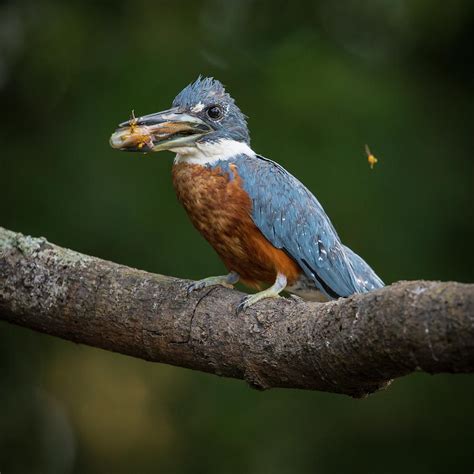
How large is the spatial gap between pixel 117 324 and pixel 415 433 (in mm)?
2524

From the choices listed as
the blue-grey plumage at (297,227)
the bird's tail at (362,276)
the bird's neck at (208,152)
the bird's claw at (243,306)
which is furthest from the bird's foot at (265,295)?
the bird's neck at (208,152)

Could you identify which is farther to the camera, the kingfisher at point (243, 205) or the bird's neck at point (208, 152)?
the bird's neck at point (208, 152)

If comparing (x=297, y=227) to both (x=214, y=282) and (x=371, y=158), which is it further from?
(x=371, y=158)

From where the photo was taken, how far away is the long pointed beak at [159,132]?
429 cm

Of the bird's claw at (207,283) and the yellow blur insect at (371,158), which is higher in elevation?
the yellow blur insect at (371,158)

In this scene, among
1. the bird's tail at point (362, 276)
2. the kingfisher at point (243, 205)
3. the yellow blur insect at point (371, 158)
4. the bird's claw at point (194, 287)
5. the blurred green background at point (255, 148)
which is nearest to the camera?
the bird's claw at point (194, 287)

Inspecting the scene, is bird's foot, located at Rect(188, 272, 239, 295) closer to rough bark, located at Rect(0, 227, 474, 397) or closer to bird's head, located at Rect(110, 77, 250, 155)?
rough bark, located at Rect(0, 227, 474, 397)

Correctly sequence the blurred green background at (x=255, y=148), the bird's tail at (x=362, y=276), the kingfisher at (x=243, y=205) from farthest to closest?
the blurred green background at (x=255, y=148) → the bird's tail at (x=362, y=276) → the kingfisher at (x=243, y=205)

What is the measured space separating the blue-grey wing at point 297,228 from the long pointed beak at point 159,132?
28cm

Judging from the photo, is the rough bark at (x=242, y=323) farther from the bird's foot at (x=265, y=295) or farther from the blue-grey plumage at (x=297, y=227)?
the blue-grey plumage at (x=297, y=227)

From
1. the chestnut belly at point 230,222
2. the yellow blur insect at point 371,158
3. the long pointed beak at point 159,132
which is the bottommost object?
the chestnut belly at point 230,222

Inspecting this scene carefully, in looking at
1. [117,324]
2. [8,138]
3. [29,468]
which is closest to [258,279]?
[117,324]

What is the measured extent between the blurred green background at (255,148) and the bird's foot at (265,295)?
1.24 metres

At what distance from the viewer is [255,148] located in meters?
5.83
